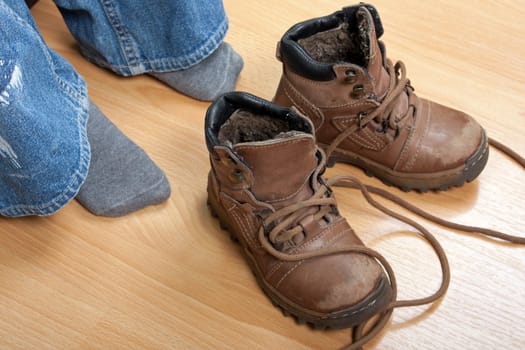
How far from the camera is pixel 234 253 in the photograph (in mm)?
833

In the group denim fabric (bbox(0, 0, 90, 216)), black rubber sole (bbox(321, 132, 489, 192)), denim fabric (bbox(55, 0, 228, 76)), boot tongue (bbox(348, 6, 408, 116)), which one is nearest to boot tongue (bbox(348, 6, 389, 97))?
boot tongue (bbox(348, 6, 408, 116))

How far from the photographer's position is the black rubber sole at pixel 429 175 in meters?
0.85

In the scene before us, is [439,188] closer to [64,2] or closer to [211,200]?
[211,200]

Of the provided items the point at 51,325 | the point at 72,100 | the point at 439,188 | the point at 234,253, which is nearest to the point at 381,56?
the point at 439,188

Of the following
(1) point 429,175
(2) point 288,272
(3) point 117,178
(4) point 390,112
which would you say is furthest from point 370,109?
(3) point 117,178

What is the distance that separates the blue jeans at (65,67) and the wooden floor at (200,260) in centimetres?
6

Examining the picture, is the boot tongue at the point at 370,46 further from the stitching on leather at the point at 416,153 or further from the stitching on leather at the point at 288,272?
the stitching on leather at the point at 288,272

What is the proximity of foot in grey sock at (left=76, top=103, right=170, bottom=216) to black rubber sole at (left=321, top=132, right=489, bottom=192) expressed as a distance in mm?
282

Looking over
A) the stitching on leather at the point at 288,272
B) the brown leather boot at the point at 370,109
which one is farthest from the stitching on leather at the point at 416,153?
the stitching on leather at the point at 288,272

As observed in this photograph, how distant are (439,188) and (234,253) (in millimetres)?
325

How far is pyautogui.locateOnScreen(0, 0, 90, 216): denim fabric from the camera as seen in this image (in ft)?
2.33

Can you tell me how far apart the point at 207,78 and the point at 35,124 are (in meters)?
0.33

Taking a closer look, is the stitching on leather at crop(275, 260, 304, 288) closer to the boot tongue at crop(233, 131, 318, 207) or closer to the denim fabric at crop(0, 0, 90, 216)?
the boot tongue at crop(233, 131, 318, 207)

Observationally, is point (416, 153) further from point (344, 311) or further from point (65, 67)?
point (65, 67)
